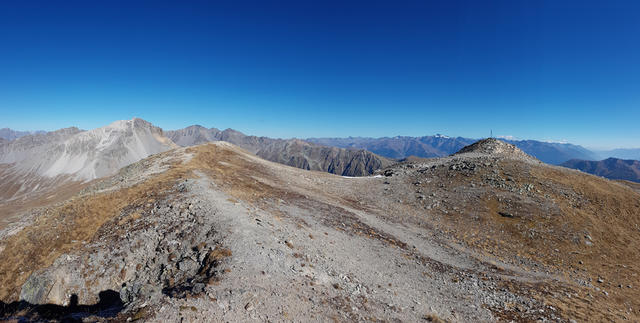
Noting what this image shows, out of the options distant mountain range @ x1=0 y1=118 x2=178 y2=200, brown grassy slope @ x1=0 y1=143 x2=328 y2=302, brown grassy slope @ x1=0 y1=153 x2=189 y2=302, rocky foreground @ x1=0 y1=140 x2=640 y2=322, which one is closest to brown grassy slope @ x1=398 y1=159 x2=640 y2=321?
rocky foreground @ x1=0 y1=140 x2=640 y2=322

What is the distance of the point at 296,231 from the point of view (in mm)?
17375

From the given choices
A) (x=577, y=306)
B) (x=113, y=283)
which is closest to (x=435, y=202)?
(x=577, y=306)

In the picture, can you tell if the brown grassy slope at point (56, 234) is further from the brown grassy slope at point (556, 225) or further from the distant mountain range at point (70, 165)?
the distant mountain range at point (70, 165)

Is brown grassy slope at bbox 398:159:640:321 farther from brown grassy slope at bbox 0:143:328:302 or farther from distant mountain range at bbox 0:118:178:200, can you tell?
distant mountain range at bbox 0:118:178:200

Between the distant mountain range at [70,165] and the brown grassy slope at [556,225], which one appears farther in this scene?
the distant mountain range at [70,165]

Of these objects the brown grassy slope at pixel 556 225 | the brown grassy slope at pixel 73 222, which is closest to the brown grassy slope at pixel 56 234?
the brown grassy slope at pixel 73 222

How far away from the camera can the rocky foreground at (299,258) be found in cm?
1035

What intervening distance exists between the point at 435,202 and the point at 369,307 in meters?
26.6

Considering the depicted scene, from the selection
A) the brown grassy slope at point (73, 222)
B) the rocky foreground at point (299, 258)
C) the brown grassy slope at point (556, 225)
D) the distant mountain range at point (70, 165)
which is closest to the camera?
the rocky foreground at point (299, 258)

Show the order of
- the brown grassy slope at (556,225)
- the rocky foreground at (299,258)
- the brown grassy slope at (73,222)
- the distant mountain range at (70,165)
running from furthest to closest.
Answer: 1. the distant mountain range at (70,165)
2. the brown grassy slope at (556,225)
3. the brown grassy slope at (73,222)
4. the rocky foreground at (299,258)

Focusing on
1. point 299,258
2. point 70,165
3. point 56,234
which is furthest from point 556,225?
point 70,165

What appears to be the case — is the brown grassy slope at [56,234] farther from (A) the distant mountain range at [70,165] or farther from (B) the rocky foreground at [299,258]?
(A) the distant mountain range at [70,165]

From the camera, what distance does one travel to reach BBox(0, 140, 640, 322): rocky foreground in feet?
34.0

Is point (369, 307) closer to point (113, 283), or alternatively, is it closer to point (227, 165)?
point (113, 283)
